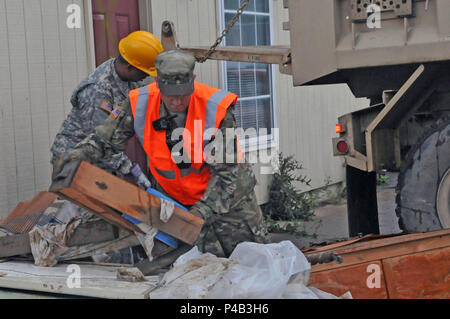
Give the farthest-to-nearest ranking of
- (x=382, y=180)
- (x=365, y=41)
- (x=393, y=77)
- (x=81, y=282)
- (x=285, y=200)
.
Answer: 1. (x=382, y=180)
2. (x=285, y=200)
3. (x=393, y=77)
4. (x=365, y=41)
5. (x=81, y=282)

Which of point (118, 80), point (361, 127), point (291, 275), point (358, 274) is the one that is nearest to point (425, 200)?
point (361, 127)

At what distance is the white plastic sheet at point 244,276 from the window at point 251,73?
5.02 meters

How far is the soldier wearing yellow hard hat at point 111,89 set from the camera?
4918 mm

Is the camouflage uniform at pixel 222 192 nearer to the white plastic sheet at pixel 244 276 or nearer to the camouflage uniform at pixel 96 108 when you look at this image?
the white plastic sheet at pixel 244 276

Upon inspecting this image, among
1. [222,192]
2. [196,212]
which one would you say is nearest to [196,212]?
[196,212]

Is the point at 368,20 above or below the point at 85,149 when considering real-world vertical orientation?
above

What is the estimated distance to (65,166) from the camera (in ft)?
10.8

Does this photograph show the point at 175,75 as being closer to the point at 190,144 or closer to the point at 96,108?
the point at 190,144

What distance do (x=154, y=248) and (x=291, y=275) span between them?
69cm

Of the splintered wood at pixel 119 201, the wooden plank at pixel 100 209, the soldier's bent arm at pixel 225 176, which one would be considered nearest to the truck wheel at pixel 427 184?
the soldier's bent arm at pixel 225 176

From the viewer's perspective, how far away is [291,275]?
10.5 feet

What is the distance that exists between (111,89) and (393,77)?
200cm

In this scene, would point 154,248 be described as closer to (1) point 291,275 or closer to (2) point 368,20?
(1) point 291,275

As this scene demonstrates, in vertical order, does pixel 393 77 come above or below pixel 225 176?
above
